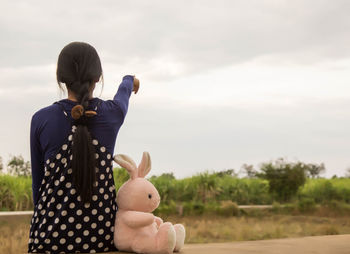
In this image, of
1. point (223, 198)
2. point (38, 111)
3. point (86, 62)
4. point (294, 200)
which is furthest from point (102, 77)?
point (294, 200)

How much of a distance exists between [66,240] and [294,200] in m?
10.4

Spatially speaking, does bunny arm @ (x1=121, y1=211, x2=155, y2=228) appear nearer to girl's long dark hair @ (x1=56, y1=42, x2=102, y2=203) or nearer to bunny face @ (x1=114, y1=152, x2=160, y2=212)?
bunny face @ (x1=114, y1=152, x2=160, y2=212)

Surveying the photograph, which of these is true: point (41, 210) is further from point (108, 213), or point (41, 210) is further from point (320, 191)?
point (320, 191)

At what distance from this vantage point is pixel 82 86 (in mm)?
2127

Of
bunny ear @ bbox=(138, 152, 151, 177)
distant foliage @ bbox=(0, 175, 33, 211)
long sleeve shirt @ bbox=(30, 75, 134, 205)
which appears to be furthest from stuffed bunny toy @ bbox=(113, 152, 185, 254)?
distant foliage @ bbox=(0, 175, 33, 211)

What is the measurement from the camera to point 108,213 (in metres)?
2.13

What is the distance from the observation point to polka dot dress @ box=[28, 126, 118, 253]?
207cm

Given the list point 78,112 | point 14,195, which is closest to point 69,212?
point 78,112

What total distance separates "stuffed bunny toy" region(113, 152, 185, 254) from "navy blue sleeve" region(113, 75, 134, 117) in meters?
0.25

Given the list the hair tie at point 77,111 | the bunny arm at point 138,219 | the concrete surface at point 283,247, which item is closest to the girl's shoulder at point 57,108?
the hair tie at point 77,111

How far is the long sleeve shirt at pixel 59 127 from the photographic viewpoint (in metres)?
2.12

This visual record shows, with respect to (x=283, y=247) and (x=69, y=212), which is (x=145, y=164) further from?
(x=283, y=247)

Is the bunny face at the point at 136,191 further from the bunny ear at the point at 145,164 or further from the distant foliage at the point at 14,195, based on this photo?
the distant foliage at the point at 14,195

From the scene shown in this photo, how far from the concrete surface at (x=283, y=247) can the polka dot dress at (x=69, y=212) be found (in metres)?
0.43
